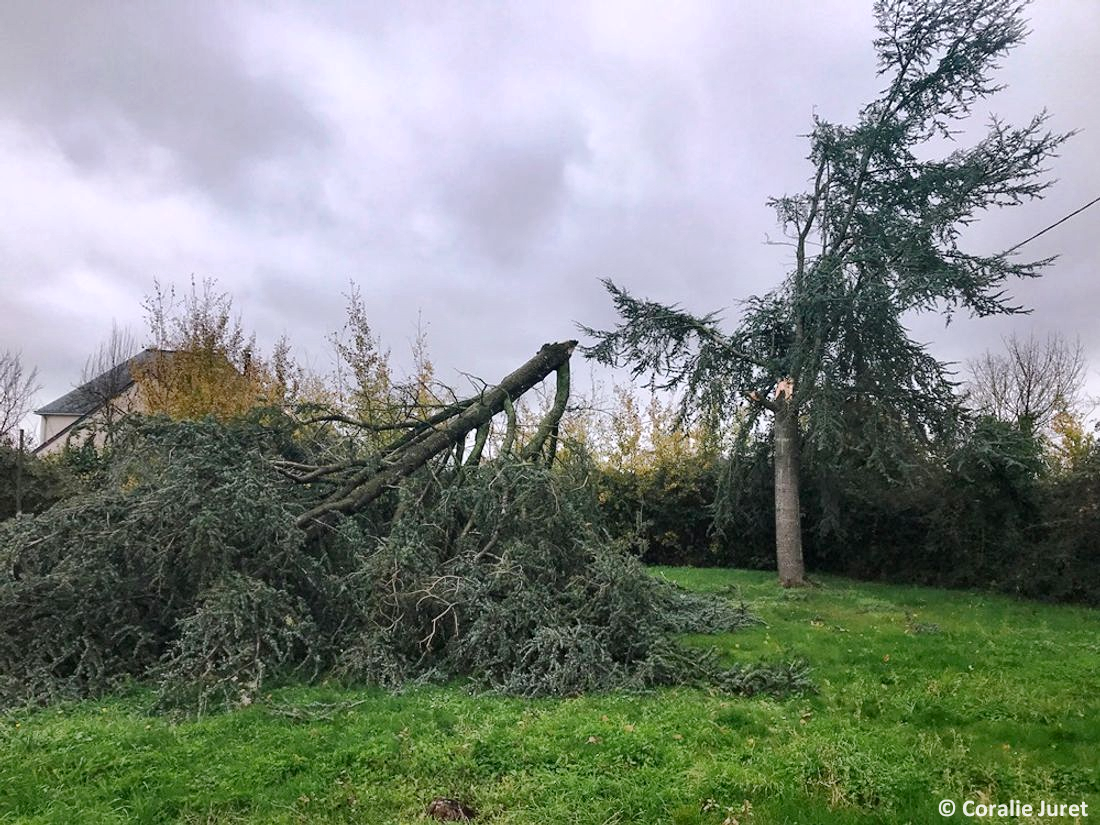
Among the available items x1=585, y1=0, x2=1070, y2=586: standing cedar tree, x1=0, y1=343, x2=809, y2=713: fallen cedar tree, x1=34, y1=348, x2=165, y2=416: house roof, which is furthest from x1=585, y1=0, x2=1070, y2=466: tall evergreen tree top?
x1=34, y1=348, x2=165, y2=416: house roof

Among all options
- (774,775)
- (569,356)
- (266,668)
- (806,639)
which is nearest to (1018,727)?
(774,775)

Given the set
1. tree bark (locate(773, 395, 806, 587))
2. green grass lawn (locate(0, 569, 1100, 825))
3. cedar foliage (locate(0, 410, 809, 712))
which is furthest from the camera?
tree bark (locate(773, 395, 806, 587))

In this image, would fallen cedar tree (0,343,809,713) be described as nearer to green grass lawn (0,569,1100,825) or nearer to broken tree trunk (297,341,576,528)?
broken tree trunk (297,341,576,528)

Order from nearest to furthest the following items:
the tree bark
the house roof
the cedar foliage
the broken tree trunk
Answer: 1. the cedar foliage
2. the broken tree trunk
3. the tree bark
4. the house roof

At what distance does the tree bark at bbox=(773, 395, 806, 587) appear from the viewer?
1116 cm

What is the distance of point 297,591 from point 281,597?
0.52 m

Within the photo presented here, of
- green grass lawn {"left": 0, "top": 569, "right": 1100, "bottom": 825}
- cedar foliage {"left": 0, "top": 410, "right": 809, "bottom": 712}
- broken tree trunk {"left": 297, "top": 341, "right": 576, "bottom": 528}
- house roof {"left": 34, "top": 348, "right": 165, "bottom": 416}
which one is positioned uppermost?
house roof {"left": 34, "top": 348, "right": 165, "bottom": 416}

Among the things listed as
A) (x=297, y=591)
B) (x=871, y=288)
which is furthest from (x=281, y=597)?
(x=871, y=288)

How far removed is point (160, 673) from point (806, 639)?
501 cm

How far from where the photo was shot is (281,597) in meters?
5.07

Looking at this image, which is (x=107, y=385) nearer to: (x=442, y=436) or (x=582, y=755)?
(x=442, y=436)

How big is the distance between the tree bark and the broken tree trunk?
14.6 ft

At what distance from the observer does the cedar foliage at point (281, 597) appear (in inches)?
188

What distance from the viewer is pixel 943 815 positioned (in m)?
3.04
